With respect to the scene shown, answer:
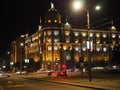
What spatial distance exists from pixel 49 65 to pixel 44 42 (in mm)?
11354

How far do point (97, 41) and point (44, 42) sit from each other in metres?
29.5

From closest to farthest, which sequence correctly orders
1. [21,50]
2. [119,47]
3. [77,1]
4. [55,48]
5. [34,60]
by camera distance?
[77,1], [119,47], [55,48], [34,60], [21,50]

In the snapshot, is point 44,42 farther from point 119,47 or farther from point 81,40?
point 119,47

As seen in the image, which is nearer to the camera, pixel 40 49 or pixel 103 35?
pixel 40 49

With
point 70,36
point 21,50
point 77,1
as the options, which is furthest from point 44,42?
point 77,1

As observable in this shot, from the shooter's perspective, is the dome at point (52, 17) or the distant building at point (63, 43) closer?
the distant building at point (63, 43)

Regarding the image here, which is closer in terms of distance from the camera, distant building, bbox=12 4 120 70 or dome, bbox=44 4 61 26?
distant building, bbox=12 4 120 70

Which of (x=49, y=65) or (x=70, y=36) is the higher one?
(x=70, y=36)

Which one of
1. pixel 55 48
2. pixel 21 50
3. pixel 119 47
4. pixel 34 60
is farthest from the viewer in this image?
pixel 21 50

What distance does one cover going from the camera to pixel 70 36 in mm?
146000

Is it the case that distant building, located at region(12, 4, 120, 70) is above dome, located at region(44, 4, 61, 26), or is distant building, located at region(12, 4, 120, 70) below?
below

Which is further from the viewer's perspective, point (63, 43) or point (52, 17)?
point (63, 43)

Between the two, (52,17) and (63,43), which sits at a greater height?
(52,17)

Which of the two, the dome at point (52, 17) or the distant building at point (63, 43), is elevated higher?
the dome at point (52, 17)
